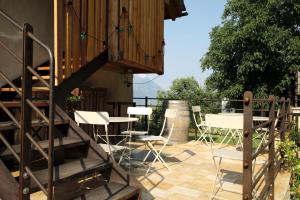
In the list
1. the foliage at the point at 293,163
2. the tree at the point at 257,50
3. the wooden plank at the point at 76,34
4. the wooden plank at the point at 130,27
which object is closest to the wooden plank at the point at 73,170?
the wooden plank at the point at 76,34

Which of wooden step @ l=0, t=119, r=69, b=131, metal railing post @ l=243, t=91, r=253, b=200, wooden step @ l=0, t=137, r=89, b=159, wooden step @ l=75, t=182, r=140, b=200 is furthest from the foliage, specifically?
wooden step @ l=0, t=119, r=69, b=131

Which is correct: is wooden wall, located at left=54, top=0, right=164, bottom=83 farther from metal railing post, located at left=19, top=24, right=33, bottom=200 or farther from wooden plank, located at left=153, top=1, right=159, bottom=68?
metal railing post, located at left=19, top=24, right=33, bottom=200

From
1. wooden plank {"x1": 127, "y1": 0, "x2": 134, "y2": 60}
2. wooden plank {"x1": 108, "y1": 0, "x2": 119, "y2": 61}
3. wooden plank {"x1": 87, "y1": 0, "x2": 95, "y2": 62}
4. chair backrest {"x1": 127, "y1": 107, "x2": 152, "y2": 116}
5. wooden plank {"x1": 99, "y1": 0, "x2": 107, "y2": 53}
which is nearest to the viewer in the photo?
wooden plank {"x1": 87, "y1": 0, "x2": 95, "y2": 62}

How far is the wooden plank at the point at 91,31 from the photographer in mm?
4918

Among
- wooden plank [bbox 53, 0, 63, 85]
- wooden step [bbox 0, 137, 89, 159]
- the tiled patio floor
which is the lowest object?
the tiled patio floor

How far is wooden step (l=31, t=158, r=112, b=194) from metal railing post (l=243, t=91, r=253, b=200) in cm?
130

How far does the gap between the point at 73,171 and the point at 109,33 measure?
10.8ft

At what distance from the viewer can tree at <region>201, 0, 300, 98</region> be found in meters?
15.5

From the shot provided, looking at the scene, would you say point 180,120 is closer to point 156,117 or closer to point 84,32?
point 156,117

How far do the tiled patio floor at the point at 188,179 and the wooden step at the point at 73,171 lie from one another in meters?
1.16

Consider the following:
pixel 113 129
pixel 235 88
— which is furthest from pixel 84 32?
pixel 235 88

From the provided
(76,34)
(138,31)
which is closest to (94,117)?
(76,34)

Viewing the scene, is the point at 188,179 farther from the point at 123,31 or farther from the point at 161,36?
the point at 161,36

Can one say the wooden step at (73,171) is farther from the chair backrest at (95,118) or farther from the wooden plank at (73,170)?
the chair backrest at (95,118)
